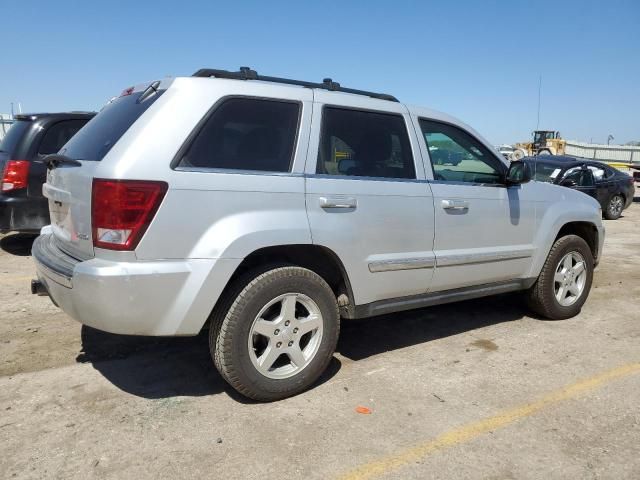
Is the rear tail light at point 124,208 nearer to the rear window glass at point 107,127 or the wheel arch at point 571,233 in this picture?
the rear window glass at point 107,127

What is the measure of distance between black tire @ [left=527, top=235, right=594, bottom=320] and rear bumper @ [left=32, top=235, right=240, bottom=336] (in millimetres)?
3147

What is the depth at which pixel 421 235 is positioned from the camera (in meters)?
3.78

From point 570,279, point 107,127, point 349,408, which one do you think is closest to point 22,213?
point 107,127

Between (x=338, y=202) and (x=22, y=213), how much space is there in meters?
4.86

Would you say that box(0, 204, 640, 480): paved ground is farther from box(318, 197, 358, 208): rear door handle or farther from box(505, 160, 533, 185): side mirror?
box(505, 160, 533, 185): side mirror

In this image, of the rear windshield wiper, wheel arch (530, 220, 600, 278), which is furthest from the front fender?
the rear windshield wiper

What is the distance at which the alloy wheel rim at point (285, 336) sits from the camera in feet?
10.4

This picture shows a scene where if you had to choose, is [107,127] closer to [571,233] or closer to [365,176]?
[365,176]

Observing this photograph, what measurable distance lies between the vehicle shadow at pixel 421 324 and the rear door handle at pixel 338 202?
1.28 metres

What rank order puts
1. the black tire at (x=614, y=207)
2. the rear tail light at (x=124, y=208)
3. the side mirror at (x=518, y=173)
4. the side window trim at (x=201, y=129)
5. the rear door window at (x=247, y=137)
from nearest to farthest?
the rear tail light at (x=124, y=208) < the side window trim at (x=201, y=129) < the rear door window at (x=247, y=137) < the side mirror at (x=518, y=173) < the black tire at (x=614, y=207)

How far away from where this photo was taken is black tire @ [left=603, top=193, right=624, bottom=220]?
1358 cm

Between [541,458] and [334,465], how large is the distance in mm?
1071

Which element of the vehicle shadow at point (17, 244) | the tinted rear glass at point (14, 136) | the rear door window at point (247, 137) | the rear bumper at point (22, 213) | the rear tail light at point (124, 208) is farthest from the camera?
the vehicle shadow at point (17, 244)

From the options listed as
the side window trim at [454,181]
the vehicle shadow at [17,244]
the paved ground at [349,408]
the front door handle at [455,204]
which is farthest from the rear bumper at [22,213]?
the front door handle at [455,204]
